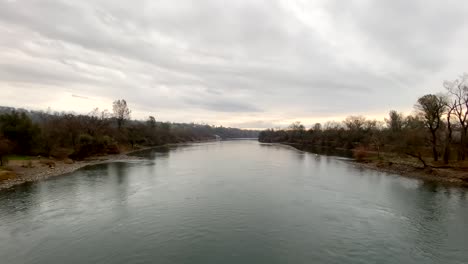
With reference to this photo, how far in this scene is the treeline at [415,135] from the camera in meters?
34.8

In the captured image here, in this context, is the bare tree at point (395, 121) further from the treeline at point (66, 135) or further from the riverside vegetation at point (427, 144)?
the treeline at point (66, 135)

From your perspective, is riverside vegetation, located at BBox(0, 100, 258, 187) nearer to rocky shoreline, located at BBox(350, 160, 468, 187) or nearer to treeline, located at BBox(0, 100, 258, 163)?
treeline, located at BBox(0, 100, 258, 163)

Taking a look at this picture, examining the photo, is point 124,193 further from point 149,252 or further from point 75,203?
point 149,252

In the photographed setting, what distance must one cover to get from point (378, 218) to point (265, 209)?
→ 647cm

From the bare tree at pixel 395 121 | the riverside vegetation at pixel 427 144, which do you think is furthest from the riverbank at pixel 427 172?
the bare tree at pixel 395 121

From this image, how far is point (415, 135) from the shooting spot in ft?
144

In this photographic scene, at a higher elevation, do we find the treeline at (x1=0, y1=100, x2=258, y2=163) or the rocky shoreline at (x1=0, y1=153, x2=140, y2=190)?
the treeline at (x1=0, y1=100, x2=258, y2=163)

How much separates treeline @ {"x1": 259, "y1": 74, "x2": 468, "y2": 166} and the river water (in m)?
15.1

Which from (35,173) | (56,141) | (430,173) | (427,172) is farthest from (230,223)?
(56,141)

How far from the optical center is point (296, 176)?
1159 inches

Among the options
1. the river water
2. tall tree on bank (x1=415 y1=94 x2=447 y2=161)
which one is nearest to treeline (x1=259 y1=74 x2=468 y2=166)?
tall tree on bank (x1=415 y1=94 x2=447 y2=161)

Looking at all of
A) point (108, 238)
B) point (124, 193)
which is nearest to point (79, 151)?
point (124, 193)

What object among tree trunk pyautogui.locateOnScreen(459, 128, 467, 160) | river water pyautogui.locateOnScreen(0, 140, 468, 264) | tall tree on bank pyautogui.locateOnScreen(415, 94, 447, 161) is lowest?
river water pyautogui.locateOnScreen(0, 140, 468, 264)

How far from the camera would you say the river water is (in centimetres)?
1100
